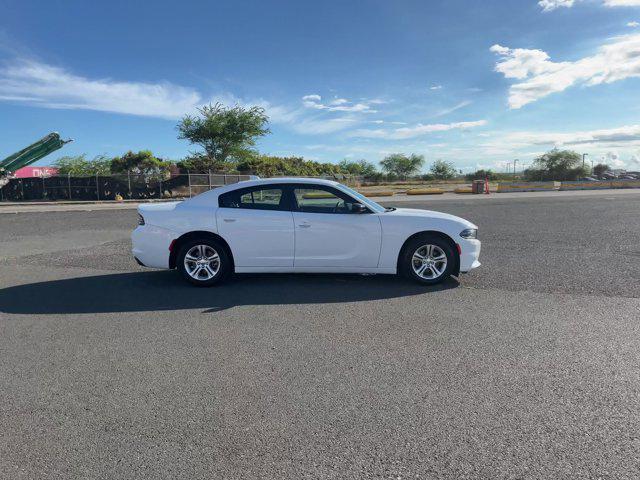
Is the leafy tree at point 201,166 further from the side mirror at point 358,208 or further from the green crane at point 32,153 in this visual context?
the side mirror at point 358,208

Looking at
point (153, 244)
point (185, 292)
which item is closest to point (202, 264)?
point (185, 292)

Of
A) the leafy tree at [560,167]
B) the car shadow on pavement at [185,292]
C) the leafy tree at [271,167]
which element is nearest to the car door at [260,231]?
the car shadow on pavement at [185,292]

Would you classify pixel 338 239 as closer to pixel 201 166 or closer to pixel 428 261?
pixel 428 261

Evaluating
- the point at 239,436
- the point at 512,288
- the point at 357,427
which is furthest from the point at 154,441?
the point at 512,288

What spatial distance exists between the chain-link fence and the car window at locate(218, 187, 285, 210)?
2540 centimetres

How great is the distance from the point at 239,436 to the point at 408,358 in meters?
1.66

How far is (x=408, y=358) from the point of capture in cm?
376

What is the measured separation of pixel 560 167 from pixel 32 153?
73297 mm

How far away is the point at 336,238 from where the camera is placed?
20.0ft

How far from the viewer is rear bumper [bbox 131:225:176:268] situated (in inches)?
246

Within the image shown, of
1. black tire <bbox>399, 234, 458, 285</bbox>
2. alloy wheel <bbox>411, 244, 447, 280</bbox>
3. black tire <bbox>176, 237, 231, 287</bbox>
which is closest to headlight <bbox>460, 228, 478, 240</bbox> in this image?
black tire <bbox>399, 234, 458, 285</bbox>

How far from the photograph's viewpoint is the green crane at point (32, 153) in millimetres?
31984

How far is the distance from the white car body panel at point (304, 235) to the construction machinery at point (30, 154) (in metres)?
32.2

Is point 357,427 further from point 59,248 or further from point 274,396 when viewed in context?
point 59,248
